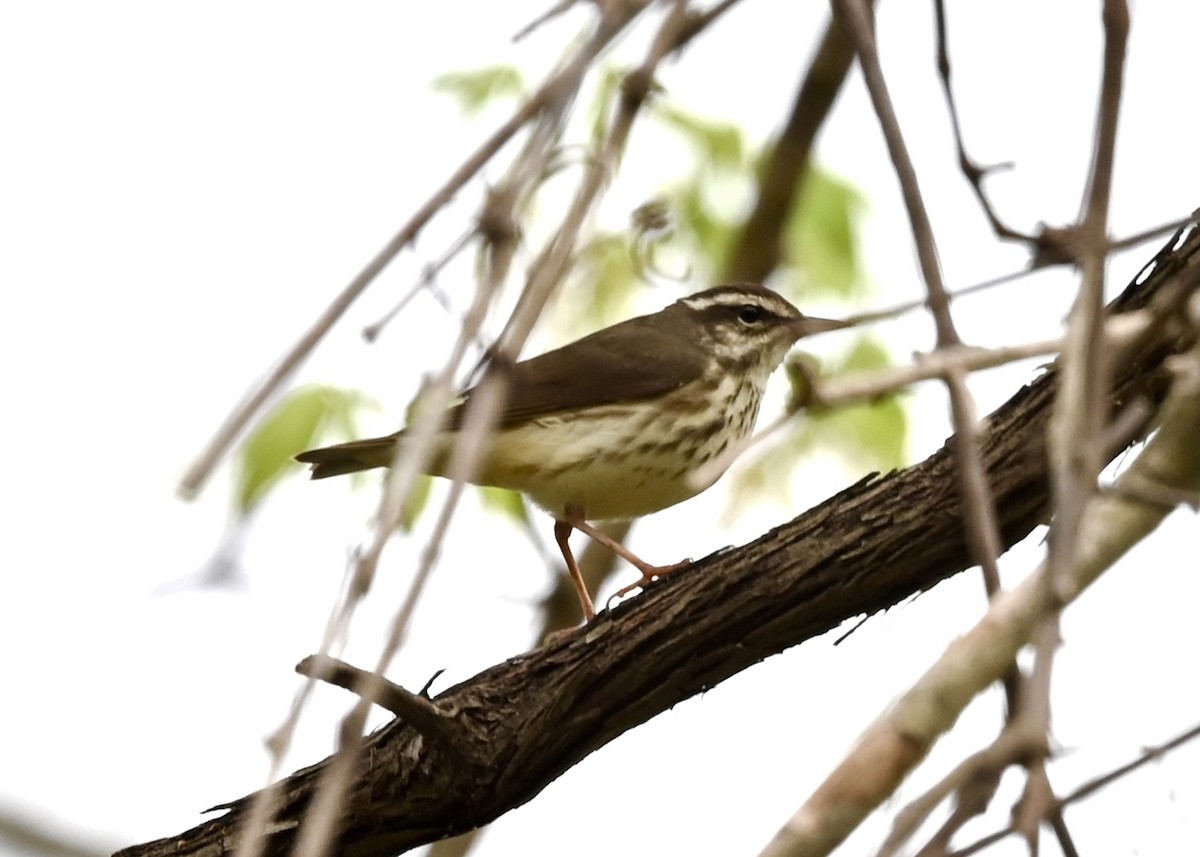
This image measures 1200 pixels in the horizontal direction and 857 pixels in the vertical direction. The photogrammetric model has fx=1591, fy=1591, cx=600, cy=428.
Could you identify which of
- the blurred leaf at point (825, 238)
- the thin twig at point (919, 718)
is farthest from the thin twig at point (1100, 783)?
the blurred leaf at point (825, 238)

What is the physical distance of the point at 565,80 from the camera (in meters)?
2.02

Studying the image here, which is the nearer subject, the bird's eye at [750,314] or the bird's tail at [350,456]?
the bird's tail at [350,456]

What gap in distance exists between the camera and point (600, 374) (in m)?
6.11

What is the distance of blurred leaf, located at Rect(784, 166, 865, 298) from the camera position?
7324mm

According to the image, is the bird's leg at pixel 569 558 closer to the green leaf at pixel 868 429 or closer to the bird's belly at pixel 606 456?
the bird's belly at pixel 606 456

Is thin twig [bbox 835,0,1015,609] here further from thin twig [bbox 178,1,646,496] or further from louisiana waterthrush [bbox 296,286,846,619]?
louisiana waterthrush [bbox 296,286,846,619]

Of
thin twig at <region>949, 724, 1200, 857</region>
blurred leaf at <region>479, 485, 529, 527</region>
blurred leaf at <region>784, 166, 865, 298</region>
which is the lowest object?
thin twig at <region>949, 724, 1200, 857</region>

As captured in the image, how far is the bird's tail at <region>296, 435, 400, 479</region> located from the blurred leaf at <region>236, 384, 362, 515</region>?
57 millimetres

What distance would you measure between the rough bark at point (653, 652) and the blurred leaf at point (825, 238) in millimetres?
2839

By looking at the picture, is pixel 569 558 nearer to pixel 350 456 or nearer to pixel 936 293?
A: pixel 350 456

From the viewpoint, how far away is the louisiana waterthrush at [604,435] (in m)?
5.86

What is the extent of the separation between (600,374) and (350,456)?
102cm

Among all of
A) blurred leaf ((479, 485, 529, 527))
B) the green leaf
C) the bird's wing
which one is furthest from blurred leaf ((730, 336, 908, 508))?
blurred leaf ((479, 485, 529, 527))

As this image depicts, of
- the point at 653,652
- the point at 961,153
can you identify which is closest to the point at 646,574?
the point at 653,652
